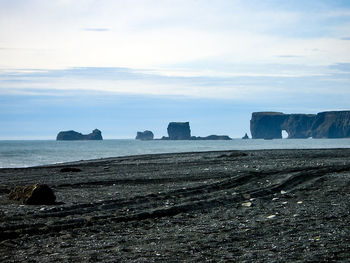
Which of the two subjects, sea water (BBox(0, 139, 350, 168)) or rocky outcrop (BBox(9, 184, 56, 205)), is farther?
sea water (BBox(0, 139, 350, 168))

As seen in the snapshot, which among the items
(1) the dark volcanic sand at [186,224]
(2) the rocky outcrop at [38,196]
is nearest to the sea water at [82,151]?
(2) the rocky outcrop at [38,196]

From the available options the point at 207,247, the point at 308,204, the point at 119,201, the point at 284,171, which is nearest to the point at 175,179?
the point at 284,171

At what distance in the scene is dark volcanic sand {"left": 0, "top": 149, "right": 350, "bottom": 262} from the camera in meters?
10.5

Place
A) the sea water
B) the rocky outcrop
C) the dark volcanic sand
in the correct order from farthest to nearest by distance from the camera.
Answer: the sea water, the rocky outcrop, the dark volcanic sand

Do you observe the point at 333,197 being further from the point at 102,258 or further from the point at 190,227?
the point at 102,258

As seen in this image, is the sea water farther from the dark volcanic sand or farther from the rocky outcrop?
the dark volcanic sand

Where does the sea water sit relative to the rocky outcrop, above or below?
below

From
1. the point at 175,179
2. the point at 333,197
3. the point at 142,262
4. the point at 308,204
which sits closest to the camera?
the point at 142,262

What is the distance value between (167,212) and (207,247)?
464 cm

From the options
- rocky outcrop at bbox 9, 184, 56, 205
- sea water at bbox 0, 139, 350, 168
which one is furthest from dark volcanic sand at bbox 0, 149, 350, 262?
sea water at bbox 0, 139, 350, 168

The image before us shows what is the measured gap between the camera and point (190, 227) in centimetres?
1339

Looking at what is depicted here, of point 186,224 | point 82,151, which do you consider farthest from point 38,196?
point 82,151

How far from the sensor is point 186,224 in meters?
13.9

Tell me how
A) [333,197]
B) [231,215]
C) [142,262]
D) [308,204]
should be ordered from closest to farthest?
[142,262] < [231,215] < [308,204] < [333,197]
